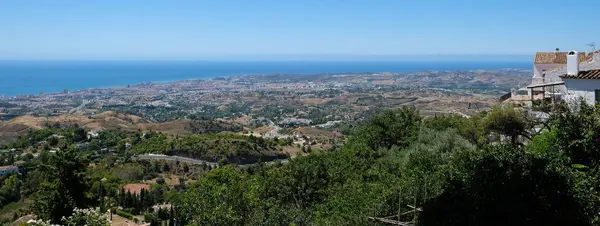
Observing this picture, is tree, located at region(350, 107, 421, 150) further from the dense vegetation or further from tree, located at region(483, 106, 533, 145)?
tree, located at region(483, 106, 533, 145)

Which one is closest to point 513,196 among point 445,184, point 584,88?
point 445,184

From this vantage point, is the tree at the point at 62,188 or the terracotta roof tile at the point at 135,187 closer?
the tree at the point at 62,188

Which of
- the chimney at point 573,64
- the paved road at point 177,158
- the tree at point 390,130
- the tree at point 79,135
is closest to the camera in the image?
the chimney at point 573,64

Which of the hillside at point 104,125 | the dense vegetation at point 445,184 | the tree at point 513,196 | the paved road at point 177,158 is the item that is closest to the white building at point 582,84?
the dense vegetation at point 445,184

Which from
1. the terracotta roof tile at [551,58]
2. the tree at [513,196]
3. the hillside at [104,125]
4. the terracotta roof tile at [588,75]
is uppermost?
the terracotta roof tile at [551,58]

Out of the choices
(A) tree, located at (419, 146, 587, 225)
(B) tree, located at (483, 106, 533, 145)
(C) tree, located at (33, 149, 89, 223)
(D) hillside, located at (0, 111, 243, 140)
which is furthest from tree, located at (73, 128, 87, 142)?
(A) tree, located at (419, 146, 587, 225)

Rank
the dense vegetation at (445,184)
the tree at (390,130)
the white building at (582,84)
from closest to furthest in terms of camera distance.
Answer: the dense vegetation at (445,184) < the white building at (582,84) < the tree at (390,130)

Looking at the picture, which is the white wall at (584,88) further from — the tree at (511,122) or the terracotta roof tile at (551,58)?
the terracotta roof tile at (551,58)

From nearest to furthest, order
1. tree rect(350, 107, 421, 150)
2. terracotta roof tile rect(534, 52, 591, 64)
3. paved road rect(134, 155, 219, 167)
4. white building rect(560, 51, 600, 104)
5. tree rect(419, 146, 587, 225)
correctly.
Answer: tree rect(419, 146, 587, 225), white building rect(560, 51, 600, 104), terracotta roof tile rect(534, 52, 591, 64), tree rect(350, 107, 421, 150), paved road rect(134, 155, 219, 167)
